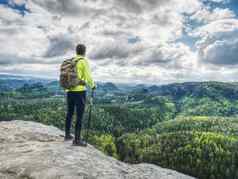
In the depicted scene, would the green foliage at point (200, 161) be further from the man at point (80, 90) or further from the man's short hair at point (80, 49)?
the man's short hair at point (80, 49)

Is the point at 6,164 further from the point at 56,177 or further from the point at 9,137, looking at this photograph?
the point at 9,137

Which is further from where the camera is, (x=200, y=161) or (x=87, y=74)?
(x=200, y=161)

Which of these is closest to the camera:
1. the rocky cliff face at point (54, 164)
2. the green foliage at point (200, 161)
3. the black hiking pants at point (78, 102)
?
the rocky cliff face at point (54, 164)

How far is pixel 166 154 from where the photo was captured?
648ft

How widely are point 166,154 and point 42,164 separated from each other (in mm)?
192138

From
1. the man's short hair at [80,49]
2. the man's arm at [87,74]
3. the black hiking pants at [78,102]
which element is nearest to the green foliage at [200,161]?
the black hiking pants at [78,102]

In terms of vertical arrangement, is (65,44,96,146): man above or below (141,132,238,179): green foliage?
above

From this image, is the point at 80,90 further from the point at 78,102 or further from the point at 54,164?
the point at 54,164

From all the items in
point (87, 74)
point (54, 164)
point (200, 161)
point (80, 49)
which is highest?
point (80, 49)

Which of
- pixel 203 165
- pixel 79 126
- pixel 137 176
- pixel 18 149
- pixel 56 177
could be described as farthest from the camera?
pixel 203 165

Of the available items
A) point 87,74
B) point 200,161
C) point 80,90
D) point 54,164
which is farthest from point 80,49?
point 200,161

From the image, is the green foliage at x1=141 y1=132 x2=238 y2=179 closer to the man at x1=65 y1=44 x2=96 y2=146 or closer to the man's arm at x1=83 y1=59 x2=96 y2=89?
the man at x1=65 y1=44 x2=96 y2=146

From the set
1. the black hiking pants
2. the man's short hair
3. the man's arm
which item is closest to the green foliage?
the black hiking pants

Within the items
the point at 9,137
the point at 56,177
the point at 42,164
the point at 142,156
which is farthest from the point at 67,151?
the point at 142,156
